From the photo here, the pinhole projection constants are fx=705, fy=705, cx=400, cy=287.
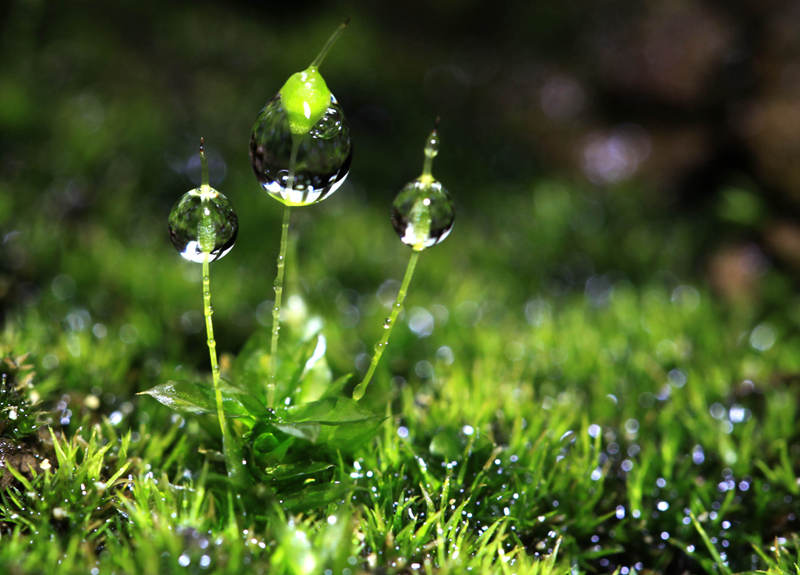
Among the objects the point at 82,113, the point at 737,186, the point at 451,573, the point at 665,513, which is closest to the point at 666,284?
the point at 737,186

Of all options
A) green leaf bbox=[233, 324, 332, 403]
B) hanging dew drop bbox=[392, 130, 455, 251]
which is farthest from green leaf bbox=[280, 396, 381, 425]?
hanging dew drop bbox=[392, 130, 455, 251]

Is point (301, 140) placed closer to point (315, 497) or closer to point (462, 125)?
point (315, 497)

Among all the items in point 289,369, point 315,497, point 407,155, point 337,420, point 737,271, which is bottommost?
point 315,497

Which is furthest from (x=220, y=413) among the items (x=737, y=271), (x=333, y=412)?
(x=737, y=271)

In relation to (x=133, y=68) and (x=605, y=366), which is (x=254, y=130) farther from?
(x=133, y=68)

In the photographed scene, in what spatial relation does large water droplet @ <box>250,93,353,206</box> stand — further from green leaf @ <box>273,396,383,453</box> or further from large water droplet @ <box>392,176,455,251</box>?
green leaf @ <box>273,396,383,453</box>

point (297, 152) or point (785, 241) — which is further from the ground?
point (785, 241)

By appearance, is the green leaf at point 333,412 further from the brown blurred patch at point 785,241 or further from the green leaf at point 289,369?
the brown blurred patch at point 785,241
